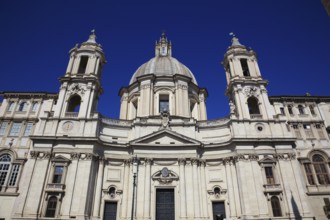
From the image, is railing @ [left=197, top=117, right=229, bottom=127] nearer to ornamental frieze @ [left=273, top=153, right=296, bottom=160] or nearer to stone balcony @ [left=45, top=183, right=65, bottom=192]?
ornamental frieze @ [left=273, top=153, right=296, bottom=160]

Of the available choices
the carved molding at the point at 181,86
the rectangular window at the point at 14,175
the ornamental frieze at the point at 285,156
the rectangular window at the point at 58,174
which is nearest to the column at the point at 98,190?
the rectangular window at the point at 58,174

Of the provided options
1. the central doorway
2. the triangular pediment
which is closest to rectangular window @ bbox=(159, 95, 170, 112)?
the triangular pediment

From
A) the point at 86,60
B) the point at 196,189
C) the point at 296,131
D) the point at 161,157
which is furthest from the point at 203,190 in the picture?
the point at 86,60

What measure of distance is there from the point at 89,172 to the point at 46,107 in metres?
11.6

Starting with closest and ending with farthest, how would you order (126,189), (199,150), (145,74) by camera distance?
(126,189), (199,150), (145,74)

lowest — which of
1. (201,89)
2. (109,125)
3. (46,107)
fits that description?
(109,125)

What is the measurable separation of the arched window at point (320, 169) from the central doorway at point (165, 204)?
54.9 ft

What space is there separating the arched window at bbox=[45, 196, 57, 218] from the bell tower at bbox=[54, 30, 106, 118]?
31.6 ft

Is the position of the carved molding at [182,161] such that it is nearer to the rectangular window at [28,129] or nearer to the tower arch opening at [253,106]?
the tower arch opening at [253,106]

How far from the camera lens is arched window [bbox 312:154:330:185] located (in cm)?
2767

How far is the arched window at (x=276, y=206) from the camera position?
25166mm

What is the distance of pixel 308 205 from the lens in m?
25.5

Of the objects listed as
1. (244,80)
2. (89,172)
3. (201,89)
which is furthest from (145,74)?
(89,172)

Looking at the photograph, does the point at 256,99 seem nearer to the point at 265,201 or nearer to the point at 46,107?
the point at 265,201
